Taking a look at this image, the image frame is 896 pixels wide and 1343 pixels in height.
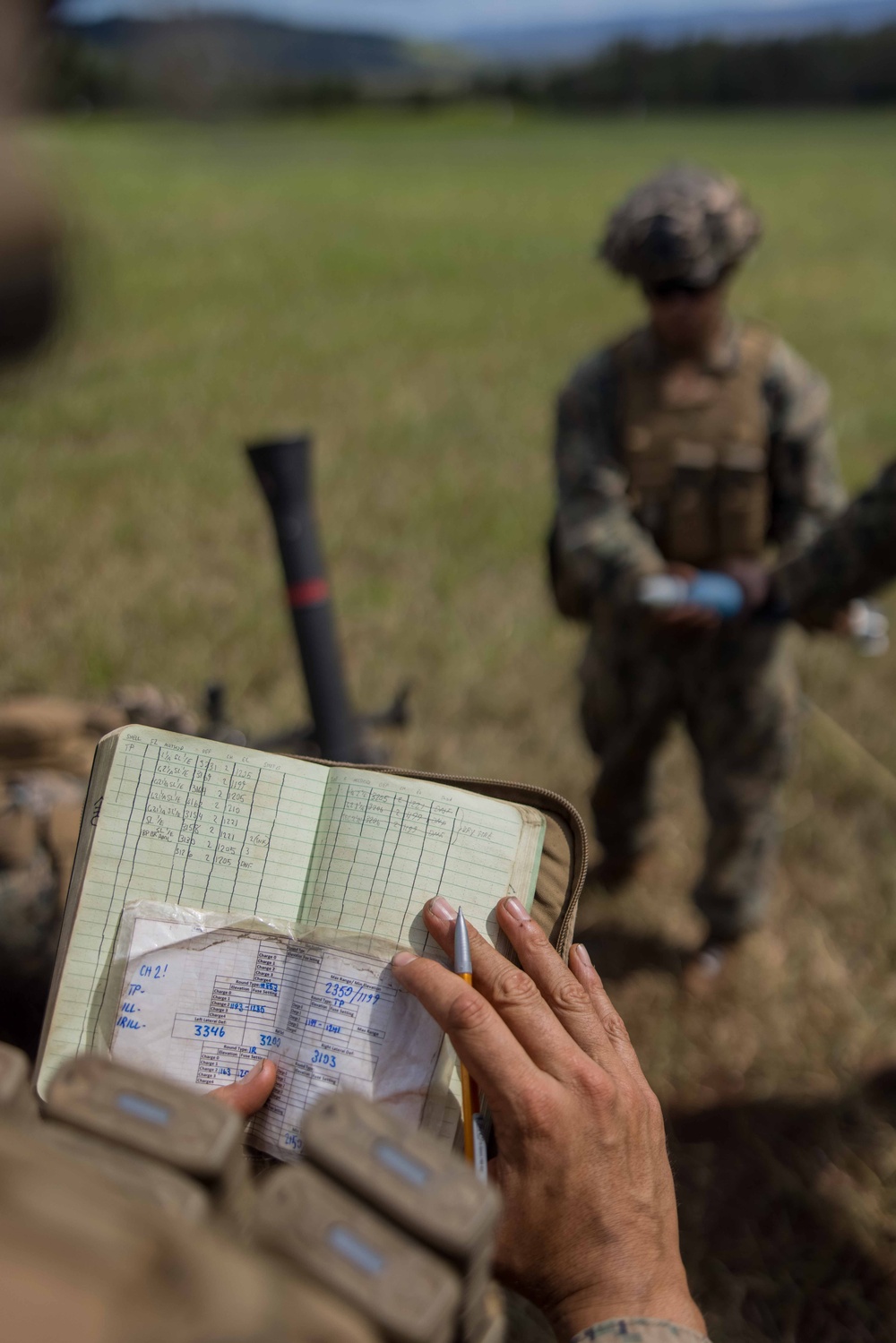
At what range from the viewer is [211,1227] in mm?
594

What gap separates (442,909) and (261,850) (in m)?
0.23

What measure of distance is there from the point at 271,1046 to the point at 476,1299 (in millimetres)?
445

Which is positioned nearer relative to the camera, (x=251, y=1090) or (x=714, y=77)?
(x=251, y=1090)

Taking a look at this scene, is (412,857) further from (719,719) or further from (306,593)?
(719,719)

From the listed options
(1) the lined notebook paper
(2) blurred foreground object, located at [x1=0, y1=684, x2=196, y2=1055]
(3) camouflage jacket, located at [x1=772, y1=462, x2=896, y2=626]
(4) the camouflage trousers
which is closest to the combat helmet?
(3) camouflage jacket, located at [x1=772, y1=462, x2=896, y2=626]

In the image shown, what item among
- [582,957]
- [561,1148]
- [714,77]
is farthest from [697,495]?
[714,77]

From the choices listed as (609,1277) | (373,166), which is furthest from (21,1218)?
(373,166)

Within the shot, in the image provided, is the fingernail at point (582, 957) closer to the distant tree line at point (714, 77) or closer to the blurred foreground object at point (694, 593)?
the blurred foreground object at point (694, 593)

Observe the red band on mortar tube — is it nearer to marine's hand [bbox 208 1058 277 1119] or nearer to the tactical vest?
the tactical vest

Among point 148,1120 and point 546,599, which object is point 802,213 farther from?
point 148,1120

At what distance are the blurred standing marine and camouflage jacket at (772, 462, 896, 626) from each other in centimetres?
13

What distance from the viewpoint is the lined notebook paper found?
110 centimetres

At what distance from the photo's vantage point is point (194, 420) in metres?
7.54

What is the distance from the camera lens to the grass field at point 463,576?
2.32 m
